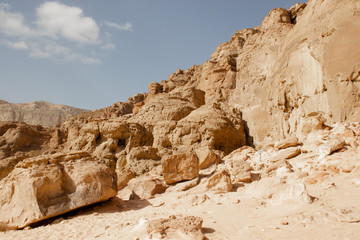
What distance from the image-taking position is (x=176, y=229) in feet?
13.9

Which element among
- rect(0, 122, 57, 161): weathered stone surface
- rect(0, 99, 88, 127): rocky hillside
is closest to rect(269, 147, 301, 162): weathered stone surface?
rect(0, 122, 57, 161): weathered stone surface

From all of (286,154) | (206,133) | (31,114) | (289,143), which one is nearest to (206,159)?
(286,154)

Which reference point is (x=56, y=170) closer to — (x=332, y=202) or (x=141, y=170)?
(x=141, y=170)

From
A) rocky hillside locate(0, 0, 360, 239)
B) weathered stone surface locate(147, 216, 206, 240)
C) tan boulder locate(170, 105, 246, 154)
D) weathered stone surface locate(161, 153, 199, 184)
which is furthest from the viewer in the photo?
tan boulder locate(170, 105, 246, 154)

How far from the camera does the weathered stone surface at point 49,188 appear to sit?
6875mm

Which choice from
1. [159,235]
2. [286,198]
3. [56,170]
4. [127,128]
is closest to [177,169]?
[56,170]

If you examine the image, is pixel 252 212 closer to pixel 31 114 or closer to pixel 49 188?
pixel 49 188

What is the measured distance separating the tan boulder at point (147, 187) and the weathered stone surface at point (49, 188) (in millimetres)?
1202

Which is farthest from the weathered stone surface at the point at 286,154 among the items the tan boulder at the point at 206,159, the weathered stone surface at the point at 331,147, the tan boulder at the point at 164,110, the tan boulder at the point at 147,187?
the tan boulder at the point at 164,110

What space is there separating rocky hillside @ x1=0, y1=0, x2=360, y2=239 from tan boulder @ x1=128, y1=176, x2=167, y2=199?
4 cm

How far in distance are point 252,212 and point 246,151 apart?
5.82m

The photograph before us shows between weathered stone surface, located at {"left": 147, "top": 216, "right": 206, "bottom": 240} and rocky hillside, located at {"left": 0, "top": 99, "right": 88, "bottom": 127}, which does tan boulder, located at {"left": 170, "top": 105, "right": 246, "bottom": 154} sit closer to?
weathered stone surface, located at {"left": 147, "top": 216, "right": 206, "bottom": 240}

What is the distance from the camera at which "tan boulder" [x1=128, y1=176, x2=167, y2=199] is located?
8.89 metres

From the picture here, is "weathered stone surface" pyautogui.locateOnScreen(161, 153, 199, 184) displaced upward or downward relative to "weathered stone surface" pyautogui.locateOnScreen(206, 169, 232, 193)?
upward
